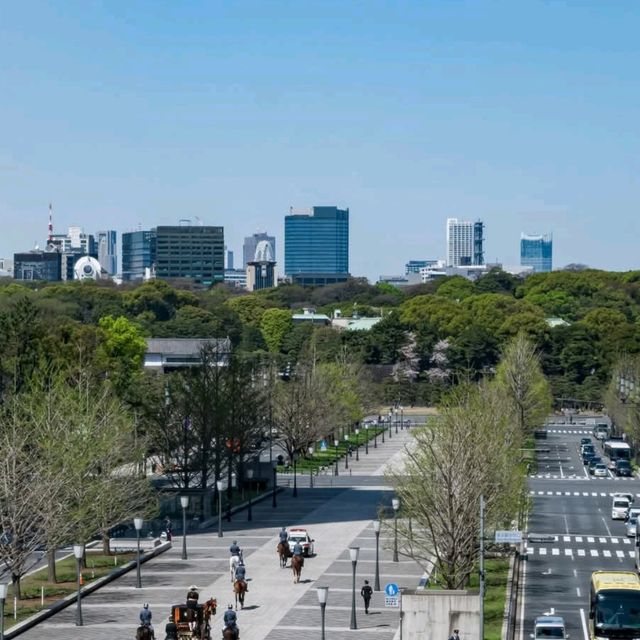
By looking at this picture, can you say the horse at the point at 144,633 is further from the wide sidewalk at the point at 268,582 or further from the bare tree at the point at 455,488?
the bare tree at the point at 455,488

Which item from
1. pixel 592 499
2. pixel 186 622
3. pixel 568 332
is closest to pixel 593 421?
pixel 568 332

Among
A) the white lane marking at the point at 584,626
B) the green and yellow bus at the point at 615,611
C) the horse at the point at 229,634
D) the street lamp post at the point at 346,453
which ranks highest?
the green and yellow bus at the point at 615,611

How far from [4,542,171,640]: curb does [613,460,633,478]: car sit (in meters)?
49.5

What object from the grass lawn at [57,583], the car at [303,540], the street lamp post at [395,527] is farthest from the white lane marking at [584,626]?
the grass lawn at [57,583]

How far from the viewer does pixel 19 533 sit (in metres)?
51.7

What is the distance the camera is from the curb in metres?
49.2

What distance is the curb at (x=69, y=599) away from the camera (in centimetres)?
4919

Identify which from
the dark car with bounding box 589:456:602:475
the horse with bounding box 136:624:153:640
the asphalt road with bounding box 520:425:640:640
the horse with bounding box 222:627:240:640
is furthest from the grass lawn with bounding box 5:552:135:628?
the dark car with bounding box 589:456:602:475

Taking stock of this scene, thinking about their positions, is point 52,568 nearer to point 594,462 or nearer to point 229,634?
point 229,634

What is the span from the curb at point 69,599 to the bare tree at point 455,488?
10112 millimetres

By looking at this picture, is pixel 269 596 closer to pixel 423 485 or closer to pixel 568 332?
pixel 423 485

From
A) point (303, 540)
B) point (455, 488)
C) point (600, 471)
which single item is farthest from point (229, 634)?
point (600, 471)

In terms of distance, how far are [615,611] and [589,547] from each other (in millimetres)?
25900

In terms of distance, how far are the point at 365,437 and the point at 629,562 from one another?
239 feet
